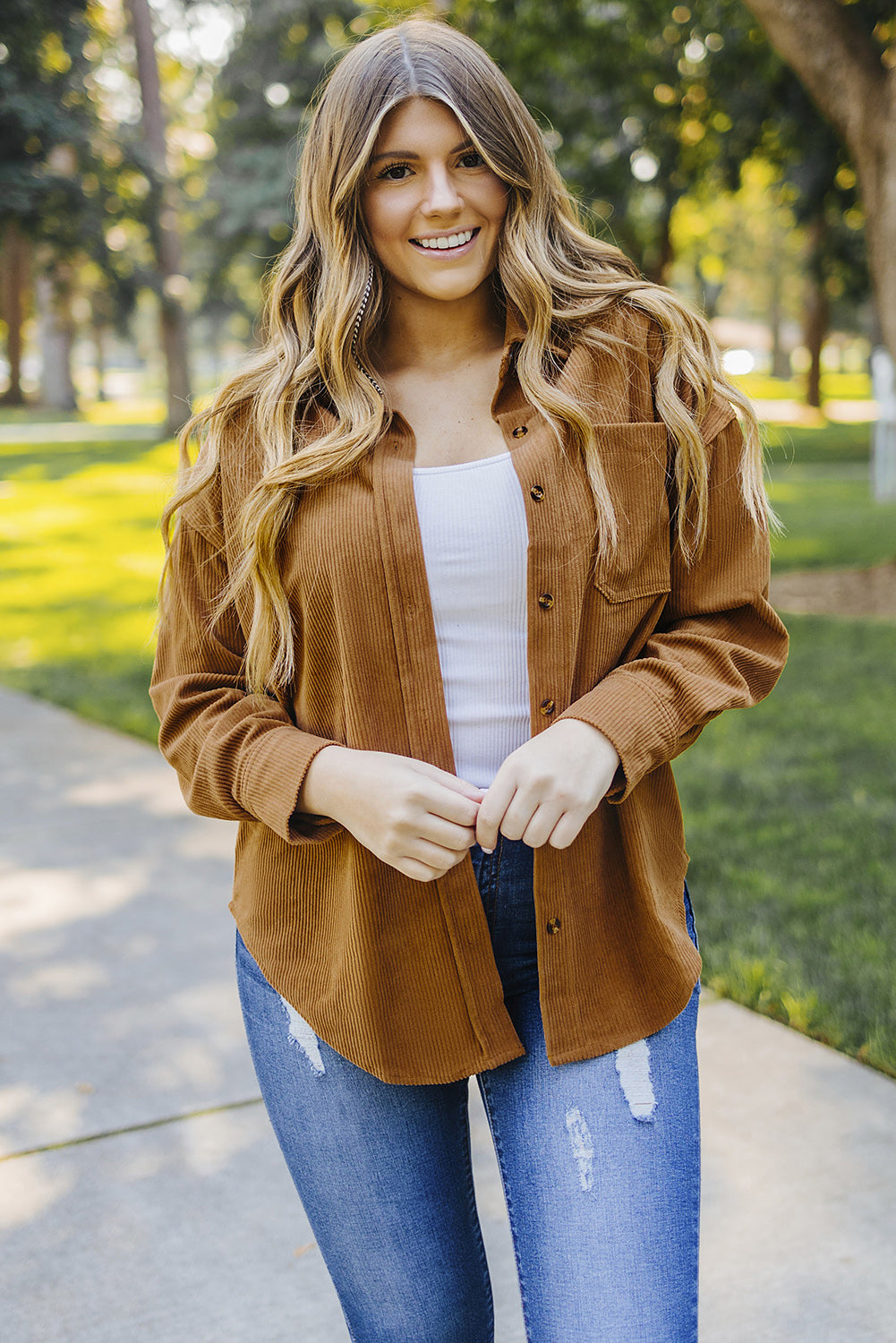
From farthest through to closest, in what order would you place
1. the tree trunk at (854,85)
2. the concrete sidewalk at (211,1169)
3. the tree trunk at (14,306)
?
the tree trunk at (14,306)
the tree trunk at (854,85)
the concrete sidewalk at (211,1169)

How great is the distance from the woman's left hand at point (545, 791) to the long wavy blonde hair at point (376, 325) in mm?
275

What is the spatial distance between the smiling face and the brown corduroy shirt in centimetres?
17

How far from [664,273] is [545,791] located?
2120 centimetres

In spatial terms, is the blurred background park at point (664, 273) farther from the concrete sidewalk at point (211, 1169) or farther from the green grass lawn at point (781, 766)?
the concrete sidewalk at point (211, 1169)

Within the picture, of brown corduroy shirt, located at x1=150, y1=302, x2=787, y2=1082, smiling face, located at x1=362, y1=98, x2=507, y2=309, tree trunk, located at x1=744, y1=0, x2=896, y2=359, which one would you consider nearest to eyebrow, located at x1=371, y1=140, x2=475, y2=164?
smiling face, located at x1=362, y1=98, x2=507, y2=309

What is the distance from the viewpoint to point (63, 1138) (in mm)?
2955

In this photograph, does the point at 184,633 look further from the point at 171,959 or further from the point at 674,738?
the point at 171,959

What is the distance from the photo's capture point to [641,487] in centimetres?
167

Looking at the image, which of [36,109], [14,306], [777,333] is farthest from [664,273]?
[777,333]

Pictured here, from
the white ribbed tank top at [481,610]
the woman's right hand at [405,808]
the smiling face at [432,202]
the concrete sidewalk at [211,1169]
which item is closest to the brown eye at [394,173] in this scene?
the smiling face at [432,202]

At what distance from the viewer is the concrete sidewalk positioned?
2.41 m

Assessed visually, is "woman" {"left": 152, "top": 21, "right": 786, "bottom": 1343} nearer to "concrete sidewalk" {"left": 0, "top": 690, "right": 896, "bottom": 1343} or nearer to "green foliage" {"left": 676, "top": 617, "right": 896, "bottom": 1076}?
"concrete sidewalk" {"left": 0, "top": 690, "right": 896, "bottom": 1343}

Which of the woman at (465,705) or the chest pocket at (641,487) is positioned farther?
the chest pocket at (641,487)

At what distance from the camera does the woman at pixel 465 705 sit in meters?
1.55
